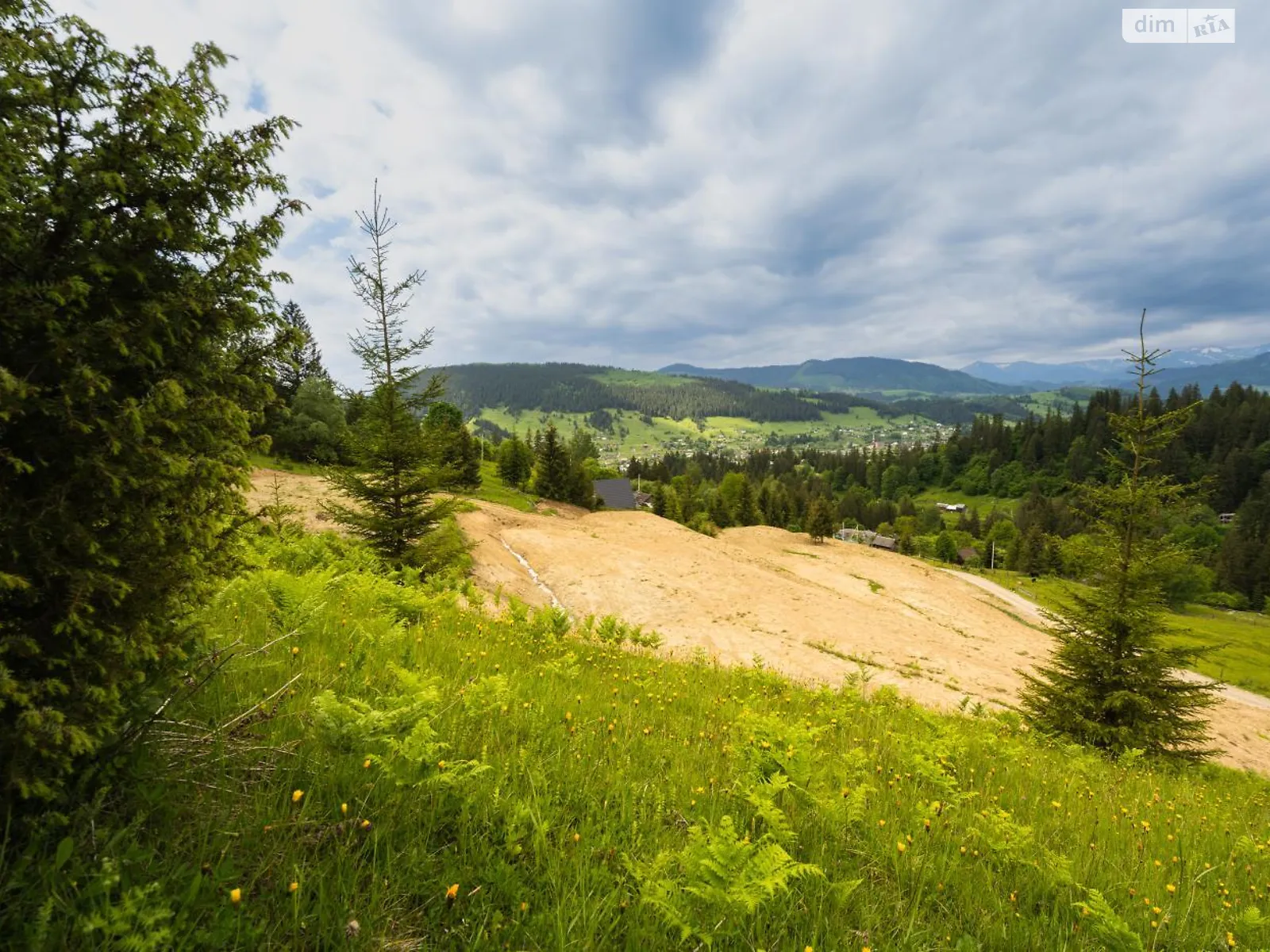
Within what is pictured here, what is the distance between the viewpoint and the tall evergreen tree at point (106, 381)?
2.10m

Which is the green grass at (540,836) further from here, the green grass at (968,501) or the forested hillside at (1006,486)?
the green grass at (968,501)

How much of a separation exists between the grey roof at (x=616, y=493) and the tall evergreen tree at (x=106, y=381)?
6530cm

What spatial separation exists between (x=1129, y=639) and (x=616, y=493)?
61.0 metres

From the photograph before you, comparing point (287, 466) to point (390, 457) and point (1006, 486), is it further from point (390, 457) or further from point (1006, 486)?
point (1006, 486)

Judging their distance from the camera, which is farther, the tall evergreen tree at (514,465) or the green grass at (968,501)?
the green grass at (968,501)

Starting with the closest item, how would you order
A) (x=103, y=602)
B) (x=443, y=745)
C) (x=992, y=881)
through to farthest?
1. (x=103, y=602)
2. (x=443, y=745)
3. (x=992, y=881)

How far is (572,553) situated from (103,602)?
85.6ft

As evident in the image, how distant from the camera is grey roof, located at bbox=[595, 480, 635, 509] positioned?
A: 69375 millimetres

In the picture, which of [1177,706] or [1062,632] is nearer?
[1177,706]

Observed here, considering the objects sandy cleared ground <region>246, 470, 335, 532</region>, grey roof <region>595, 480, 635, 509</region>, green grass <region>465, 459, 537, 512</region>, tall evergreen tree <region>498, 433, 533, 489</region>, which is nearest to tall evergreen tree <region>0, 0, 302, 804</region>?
sandy cleared ground <region>246, 470, 335, 532</region>

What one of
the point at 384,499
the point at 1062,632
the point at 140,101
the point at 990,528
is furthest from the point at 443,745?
the point at 990,528

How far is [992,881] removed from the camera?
3.49 meters

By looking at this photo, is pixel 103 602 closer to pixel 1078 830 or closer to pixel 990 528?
pixel 1078 830

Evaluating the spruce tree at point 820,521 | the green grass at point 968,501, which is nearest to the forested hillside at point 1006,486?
the green grass at point 968,501
